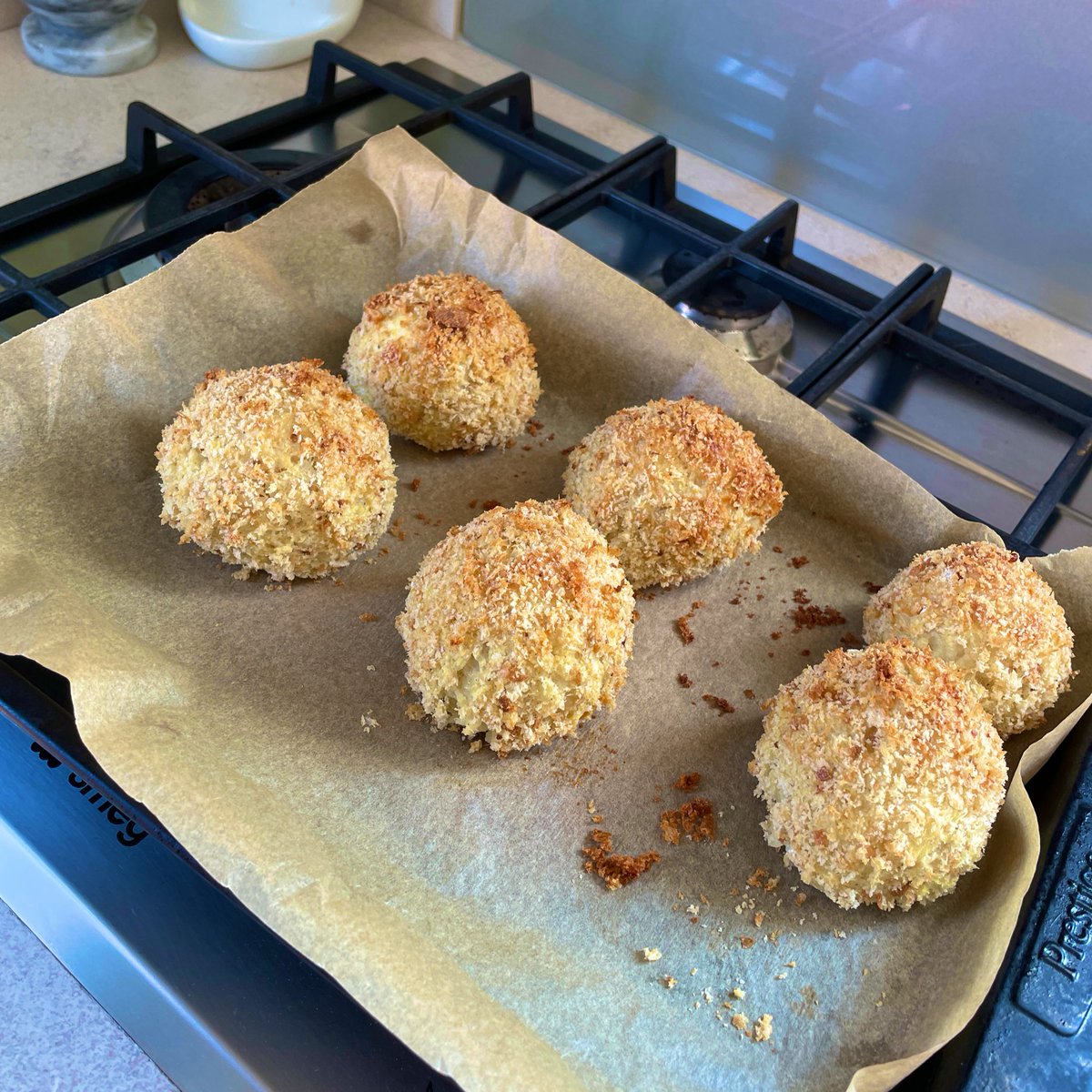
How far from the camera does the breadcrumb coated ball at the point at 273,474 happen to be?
1.29 metres

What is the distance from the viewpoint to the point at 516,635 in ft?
3.81

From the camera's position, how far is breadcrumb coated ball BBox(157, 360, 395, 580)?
1.29 m

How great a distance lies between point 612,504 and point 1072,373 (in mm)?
834

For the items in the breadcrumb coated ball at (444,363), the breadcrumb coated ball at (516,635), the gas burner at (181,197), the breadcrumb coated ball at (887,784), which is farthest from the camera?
the gas burner at (181,197)

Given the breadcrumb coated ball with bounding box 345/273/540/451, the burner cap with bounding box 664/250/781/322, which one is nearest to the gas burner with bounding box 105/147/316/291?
the breadcrumb coated ball with bounding box 345/273/540/451

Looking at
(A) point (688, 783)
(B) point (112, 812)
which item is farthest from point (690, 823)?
(B) point (112, 812)

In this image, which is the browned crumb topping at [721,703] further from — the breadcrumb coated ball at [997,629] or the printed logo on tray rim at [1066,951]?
the printed logo on tray rim at [1066,951]

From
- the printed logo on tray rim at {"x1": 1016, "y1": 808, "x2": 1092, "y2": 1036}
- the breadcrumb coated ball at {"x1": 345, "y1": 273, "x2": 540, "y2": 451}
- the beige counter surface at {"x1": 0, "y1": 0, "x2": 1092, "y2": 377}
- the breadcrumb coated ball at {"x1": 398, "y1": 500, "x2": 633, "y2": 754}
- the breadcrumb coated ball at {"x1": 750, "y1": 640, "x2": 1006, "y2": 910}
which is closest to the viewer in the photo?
the printed logo on tray rim at {"x1": 1016, "y1": 808, "x2": 1092, "y2": 1036}

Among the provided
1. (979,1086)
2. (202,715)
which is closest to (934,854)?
(979,1086)

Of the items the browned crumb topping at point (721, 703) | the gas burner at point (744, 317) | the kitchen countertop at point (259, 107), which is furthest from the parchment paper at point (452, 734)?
the kitchen countertop at point (259, 107)

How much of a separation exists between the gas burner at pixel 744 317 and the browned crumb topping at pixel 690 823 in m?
0.74

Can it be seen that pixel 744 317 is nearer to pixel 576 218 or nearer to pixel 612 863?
pixel 576 218

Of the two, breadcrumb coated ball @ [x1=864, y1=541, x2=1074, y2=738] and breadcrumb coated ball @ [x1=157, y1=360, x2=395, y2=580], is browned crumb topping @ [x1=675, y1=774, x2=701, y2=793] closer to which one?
breadcrumb coated ball @ [x1=864, y1=541, x2=1074, y2=738]

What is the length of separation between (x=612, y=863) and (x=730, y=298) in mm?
942
